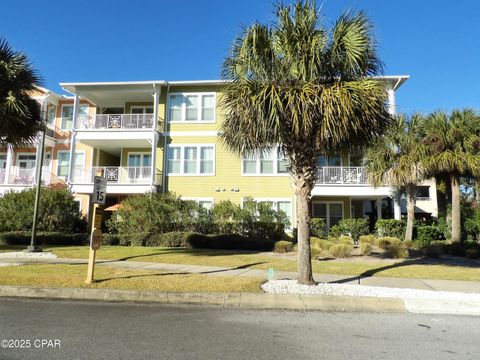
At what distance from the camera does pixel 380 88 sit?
30.0 ft

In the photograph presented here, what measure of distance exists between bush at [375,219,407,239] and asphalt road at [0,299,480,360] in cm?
1466

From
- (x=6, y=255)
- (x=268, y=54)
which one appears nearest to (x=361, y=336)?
(x=268, y=54)

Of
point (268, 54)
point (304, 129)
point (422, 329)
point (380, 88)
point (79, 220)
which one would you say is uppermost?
point (268, 54)

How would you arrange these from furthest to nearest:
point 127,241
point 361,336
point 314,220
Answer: point 314,220 < point 127,241 < point 361,336

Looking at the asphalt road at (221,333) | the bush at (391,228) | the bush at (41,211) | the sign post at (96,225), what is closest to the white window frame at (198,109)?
the bush at (41,211)

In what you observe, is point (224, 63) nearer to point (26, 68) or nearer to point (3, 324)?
point (3, 324)

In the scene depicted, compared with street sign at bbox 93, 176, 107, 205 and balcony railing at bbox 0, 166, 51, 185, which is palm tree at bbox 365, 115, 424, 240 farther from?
balcony railing at bbox 0, 166, 51, 185

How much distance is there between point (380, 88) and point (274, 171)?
15296 millimetres

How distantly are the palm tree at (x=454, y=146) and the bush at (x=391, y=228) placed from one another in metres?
3.24

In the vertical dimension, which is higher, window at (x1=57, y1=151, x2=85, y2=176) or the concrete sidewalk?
window at (x1=57, y1=151, x2=85, y2=176)

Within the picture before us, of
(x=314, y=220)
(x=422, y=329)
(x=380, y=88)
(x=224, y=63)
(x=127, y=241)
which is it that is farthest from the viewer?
(x=314, y=220)

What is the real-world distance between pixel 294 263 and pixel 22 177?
22.0 meters

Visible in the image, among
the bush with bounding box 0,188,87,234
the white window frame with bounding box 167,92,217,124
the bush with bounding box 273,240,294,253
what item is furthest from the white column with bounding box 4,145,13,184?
the bush with bounding box 273,240,294,253

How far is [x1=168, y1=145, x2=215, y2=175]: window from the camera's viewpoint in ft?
81.7
